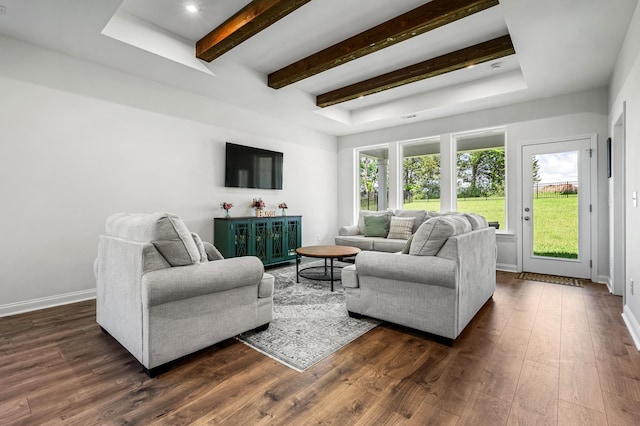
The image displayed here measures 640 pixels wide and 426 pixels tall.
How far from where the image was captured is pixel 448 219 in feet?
8.09

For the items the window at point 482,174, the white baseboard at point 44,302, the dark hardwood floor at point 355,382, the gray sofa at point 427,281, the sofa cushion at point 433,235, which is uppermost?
the window at point 482,174

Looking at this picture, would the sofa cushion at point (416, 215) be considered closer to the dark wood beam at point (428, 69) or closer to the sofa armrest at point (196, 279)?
the dark wood beam at point (428, 69)

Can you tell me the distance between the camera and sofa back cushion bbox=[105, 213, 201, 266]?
6.41 feet

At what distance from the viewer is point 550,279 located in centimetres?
435

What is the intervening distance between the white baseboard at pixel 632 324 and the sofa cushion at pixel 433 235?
152 centimetres

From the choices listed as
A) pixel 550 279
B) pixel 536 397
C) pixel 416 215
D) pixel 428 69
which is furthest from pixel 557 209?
pixel 536 397

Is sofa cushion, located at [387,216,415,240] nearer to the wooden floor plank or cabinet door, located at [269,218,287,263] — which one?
cabinet door, located at [269,218,287,263]

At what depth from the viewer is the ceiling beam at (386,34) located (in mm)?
2666

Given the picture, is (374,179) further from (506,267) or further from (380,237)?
(506,267)

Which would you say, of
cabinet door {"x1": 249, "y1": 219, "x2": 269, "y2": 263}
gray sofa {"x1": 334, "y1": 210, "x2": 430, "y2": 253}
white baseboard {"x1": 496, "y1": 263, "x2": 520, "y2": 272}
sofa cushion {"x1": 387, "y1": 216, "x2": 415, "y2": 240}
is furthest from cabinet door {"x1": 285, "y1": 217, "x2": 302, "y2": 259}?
white baseboard {"x1": 496, "y1": 263, "x2": 520, "y2": 272}

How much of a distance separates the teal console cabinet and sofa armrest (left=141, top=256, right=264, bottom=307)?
7.31 ft

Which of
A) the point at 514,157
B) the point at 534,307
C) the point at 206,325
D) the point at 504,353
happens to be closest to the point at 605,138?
the point at 514,157

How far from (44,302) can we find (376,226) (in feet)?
15.1

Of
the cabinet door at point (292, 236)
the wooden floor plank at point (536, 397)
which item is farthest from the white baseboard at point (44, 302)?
the wooden floor plank at point (536, 397)
